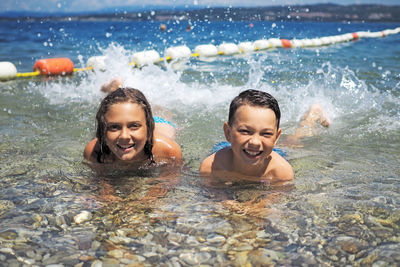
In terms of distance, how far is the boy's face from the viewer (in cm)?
307

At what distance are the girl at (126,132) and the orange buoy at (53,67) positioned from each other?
686cm

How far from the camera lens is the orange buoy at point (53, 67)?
10.1 metres

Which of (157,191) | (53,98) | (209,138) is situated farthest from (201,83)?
(157,191)

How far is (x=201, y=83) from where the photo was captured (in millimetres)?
8516

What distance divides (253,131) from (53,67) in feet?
27.0

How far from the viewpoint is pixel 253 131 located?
3.09m

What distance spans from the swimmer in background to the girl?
2.02ft

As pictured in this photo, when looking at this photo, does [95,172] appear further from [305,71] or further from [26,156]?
[305,71]

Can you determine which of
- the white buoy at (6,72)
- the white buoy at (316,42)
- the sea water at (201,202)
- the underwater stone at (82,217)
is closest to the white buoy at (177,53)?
the white buoy at (6,72)

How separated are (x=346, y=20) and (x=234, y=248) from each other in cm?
6719

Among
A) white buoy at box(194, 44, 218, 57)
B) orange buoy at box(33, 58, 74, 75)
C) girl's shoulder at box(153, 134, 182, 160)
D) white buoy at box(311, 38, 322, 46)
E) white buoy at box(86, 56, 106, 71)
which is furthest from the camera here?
white buoy at box(311, 38, 322, 46)

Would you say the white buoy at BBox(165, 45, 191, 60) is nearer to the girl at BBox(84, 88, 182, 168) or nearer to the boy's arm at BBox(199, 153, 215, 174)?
the girl at BBox(84, 88, 182, 168)

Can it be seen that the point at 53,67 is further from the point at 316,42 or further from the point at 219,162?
the point at 316,42

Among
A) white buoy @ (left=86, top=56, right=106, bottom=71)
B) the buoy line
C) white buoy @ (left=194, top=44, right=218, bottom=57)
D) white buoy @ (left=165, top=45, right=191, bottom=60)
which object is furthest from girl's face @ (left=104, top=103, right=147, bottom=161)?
white buoy @ (left=194, top=44, right=218, bottom=57)
